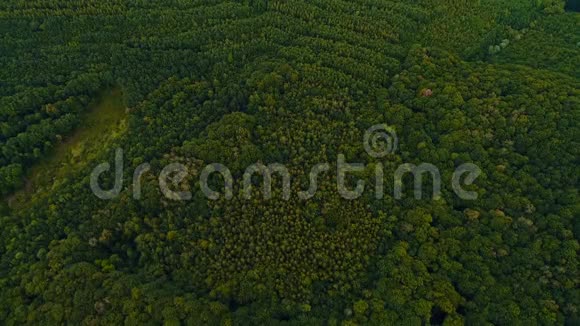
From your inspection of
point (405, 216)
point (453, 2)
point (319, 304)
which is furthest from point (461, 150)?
point (453, 2)

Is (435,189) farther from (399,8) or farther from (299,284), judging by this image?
(399,8)

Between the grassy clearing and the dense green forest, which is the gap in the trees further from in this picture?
the grassy clearing

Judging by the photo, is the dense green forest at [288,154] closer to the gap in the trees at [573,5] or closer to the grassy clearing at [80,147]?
the grassy clearing at [80,147]

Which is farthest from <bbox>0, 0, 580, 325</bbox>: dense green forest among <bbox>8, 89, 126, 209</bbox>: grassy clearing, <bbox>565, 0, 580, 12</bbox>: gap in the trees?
<bbox>565, 0, 580, 12</bbox>: gap in the trees

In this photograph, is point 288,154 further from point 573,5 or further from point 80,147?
point 573,5

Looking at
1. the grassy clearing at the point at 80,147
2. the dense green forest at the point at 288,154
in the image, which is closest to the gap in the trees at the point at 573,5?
the dense green forest at the point at 288,154

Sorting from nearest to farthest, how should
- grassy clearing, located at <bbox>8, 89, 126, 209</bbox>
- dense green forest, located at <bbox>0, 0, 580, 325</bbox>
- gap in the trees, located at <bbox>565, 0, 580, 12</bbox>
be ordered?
dense green forest, located at <bbox>0, 0, 580, 325</bbox>, grassy clearing, located at <bbox>8, 89, 126, 209</bbox>, gap in the trees, located at <bbox>565, 0, 580, 12</bbox>
